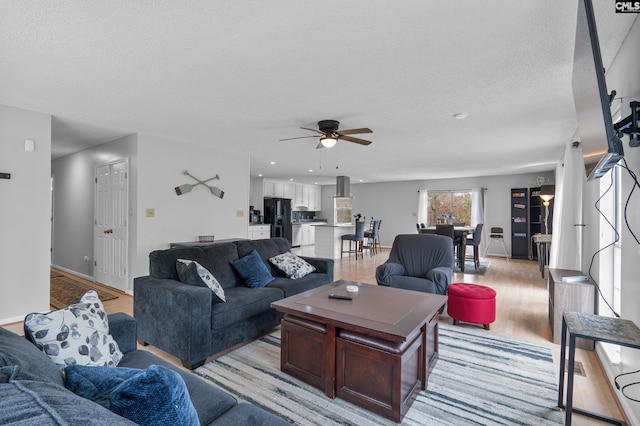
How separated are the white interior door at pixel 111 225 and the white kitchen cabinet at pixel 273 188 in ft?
16.8

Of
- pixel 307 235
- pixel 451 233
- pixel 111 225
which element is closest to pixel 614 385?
pixel 451 233

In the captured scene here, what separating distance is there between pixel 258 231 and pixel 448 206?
5960 millimetres

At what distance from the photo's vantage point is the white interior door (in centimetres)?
467

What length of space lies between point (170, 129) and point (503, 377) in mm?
4591

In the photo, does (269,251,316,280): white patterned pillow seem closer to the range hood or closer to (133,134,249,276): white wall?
(133,134,249,276): white wall

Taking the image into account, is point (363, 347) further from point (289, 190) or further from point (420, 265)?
point (289, 190)

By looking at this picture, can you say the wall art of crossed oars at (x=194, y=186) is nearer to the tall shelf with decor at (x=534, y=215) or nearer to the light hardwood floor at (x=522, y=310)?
the light hardwood floor at (x=522, y=310)

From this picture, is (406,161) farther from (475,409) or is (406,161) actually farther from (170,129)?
(475,409)

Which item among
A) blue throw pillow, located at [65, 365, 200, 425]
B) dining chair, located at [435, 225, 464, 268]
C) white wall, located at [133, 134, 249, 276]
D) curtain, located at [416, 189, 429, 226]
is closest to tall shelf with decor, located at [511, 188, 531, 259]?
curtain, located at [416, 189, 429, 226]

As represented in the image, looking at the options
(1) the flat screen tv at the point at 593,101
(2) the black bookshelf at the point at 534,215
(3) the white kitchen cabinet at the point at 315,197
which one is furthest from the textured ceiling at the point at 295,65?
(3) the white kitchen cabinet at the point at 315,197

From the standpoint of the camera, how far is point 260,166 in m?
7.41

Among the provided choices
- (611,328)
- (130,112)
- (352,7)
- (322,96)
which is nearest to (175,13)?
(352,7)

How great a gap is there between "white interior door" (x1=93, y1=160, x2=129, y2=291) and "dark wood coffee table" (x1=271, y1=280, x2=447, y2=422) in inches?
142

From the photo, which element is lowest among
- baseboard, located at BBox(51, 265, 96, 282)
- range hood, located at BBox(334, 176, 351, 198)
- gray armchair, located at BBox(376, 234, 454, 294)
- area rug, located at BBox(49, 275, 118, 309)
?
area rug, located at BBox(49, 275, 118, 309)
